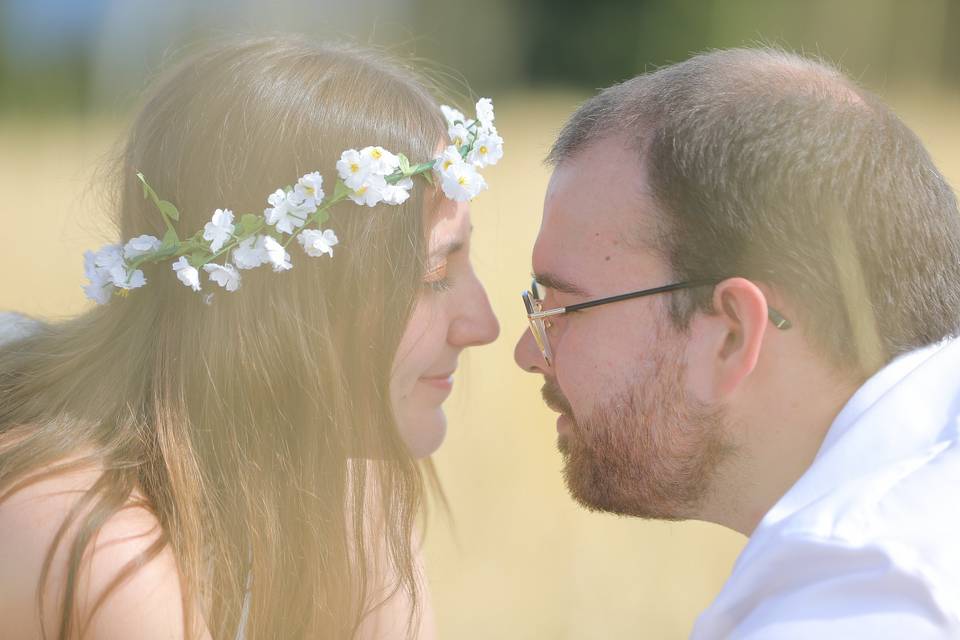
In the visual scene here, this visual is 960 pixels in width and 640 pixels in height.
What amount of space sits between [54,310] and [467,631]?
3.69 m

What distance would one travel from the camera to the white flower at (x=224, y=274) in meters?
2.68

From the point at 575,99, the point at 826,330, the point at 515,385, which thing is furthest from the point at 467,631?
the point at 575,99

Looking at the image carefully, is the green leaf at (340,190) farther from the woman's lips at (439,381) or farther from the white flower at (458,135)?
the woman's lips at (439,381)

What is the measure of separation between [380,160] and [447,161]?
0.72 feet

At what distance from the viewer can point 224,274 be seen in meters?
Result: 2.70

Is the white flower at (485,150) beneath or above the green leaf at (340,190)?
above

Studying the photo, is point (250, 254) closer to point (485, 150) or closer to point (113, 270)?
point (113, 270)

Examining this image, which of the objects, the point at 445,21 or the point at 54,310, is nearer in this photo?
the point at 54,310

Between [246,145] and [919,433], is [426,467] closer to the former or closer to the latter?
[246,145]

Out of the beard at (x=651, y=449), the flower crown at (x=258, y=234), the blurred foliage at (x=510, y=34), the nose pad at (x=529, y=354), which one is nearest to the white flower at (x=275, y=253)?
the flower crown at (x=258, y=234)

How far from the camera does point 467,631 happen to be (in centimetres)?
562

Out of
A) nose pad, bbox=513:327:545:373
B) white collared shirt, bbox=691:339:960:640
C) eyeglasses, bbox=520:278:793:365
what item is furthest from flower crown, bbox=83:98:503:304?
white collared shirt, bbox=691:339:960:640

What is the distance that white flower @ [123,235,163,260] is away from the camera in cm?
271

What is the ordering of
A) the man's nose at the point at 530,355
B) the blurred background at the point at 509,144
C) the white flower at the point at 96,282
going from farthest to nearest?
the blurred background at the point at 509,144 → the man's nose at the point at 530,355 → the white flower at the point at 96,282
